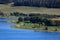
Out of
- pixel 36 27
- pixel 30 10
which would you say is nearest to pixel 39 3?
pixel 30 10

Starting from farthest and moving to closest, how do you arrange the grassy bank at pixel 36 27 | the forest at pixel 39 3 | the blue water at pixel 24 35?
the forest at pixel 39 3 < the grassy bank at pixel 36 27 < the blue water at pixel 24 35

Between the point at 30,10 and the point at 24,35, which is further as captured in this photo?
the point at 30,10

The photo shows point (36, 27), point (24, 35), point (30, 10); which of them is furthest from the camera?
point (30, 10)

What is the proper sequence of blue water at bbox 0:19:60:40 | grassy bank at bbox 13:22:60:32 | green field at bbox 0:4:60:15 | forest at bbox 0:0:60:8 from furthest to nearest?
forest at bbox 0:0:60:8
green field at bbox 0:4:60:15
grassy bank at bbox 13:22:60:32
blue water at bbox 0:19:60:40

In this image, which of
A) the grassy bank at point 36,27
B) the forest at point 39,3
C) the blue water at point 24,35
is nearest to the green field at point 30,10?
the forest at point 39,3

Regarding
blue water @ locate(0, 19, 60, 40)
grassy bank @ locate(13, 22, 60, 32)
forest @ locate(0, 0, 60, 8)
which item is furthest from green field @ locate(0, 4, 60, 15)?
blue water @ locate(0, 19, 60, 40)

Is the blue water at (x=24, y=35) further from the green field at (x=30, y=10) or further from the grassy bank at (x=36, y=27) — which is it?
the green field at (x=30, y=10)

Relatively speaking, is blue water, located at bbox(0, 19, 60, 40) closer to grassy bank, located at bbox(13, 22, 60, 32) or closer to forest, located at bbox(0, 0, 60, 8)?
grassy bank, located at bbox(13, 22, 60, 32)

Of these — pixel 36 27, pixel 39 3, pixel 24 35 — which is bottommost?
pixel 39 3

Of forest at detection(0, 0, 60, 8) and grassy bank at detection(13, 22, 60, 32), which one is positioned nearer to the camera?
grassy bank at detection(13, 22, 60, 32)

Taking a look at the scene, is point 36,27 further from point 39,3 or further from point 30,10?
point 39,3

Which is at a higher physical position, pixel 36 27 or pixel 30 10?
pixel 36 27

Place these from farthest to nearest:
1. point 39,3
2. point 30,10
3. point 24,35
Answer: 1. point 39,3
2. point 30,10
3. point 24,35

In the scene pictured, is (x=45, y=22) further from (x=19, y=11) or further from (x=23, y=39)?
(x=19, y=11)
